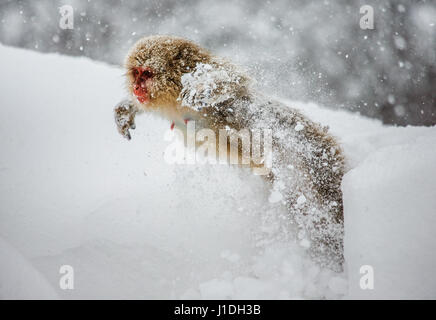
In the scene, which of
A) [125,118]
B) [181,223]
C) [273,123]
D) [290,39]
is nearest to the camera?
[273,123]

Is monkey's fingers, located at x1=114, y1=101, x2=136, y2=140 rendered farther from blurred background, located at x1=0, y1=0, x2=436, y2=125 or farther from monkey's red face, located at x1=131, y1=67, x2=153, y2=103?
blurred background, located at x1=0, y1=0, x2=436, y2=125

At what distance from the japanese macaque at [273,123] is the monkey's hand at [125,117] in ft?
0.75

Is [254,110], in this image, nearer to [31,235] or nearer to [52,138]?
[31,235]

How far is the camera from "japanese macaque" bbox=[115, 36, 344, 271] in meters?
1.93

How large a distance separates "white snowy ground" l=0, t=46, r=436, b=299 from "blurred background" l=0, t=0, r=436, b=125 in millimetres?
1923

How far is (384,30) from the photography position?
447cm

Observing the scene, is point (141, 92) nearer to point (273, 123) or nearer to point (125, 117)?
point (125, 117)

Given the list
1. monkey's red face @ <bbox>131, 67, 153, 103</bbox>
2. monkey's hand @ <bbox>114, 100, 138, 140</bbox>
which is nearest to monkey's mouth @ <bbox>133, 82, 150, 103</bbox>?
monkey's red face @ <bbox>131, 67, 153, 103</bbox>

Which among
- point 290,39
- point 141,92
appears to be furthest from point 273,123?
point 290,39

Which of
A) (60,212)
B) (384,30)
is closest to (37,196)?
(60,212)

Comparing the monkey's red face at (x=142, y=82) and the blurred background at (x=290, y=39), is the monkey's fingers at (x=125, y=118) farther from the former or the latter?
the blurred background at (x=290, y=39)

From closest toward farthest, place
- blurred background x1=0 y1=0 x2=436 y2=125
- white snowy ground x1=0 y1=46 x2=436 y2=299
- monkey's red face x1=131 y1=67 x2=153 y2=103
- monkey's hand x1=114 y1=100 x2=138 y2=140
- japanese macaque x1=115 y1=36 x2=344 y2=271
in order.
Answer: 1. white snowy ground x1=0 y1=46 x2=436 y2=299
2. japanese macaque x1=115 y1=36 x2=344 y2=271
3. monkey's red face x1=131 y1=67 x2=153 y2=103
4. monkey's hand x1=114 y1=100 x2=138 y2=140
5. blurred background x1=0 y1=0 x2=436 y2=125

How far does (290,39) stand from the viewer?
4.96m

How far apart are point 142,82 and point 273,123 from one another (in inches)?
31.8
